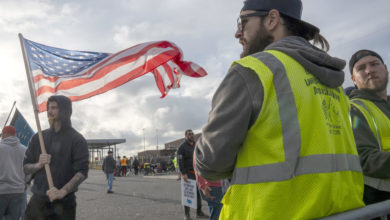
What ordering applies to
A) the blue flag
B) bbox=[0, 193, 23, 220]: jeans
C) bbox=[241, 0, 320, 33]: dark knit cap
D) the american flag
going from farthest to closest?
the blue flag → bbox=[0, 193, 23, 220]: jeans → the american flag → bbox=[241, 0, 320, 33]: dark knit cap

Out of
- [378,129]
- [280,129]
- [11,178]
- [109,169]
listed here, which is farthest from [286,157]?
[109,169]

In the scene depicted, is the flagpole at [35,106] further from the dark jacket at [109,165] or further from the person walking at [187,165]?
the dark jacket at [109,165]

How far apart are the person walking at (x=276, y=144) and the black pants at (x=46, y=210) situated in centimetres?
239

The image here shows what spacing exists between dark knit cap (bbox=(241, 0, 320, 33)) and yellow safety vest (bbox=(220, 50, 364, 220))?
0.30 metres

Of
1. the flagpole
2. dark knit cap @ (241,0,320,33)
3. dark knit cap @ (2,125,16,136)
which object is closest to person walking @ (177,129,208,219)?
dark knit cap @ (2,125,16,136)

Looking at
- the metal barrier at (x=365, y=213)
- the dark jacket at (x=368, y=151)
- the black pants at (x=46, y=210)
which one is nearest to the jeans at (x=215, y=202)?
the black pants at (x=46, y=210)

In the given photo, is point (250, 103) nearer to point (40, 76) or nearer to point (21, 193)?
point (40, 76)

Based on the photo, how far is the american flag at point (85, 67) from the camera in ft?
14.9

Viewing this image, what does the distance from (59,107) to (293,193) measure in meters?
3.04

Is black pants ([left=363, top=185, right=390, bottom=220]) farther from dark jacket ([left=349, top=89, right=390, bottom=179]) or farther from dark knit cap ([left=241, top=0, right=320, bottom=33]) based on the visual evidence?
dark knit cap ([left=241, top=0, right=320, bottom=33])

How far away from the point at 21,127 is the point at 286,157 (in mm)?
6959

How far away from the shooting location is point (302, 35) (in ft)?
5.50

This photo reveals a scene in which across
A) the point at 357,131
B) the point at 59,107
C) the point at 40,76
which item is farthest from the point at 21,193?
the point at 357,131

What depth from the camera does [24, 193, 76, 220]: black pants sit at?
10.6ft
